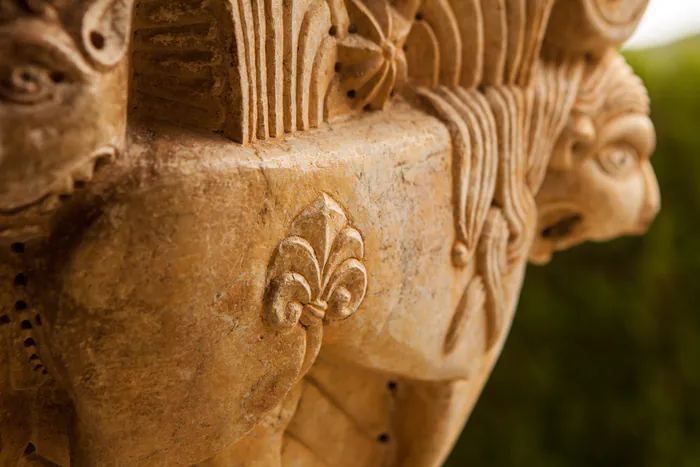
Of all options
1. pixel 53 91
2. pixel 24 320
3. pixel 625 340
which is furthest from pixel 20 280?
pixel 625 340

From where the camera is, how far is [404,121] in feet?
3.13

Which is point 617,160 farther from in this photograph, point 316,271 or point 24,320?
point 24,320

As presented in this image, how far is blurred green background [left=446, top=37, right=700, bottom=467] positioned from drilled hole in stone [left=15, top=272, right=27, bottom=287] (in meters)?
2.03

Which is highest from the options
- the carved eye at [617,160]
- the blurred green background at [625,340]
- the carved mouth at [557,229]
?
the carved eye at [617,160]

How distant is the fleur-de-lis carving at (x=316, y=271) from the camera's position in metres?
0.80

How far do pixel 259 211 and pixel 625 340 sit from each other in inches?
80.8

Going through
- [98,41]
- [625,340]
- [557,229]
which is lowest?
[625,340]

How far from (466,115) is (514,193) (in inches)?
5.8

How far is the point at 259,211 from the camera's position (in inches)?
30.4

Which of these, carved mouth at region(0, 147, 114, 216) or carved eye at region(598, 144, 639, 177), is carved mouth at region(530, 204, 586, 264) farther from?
carved mouth at region(0, 147, 114, 216)

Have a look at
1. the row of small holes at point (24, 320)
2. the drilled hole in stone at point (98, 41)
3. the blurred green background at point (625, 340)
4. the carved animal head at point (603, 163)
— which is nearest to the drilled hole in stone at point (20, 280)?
the row of small holes at point (24, 320)

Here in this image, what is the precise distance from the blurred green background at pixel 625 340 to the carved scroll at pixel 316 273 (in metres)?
1.79

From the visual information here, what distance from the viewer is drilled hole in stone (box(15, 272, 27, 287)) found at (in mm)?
727

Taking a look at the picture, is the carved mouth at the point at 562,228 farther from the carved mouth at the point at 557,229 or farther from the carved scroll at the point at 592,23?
the carved scroll at the point at 592,23
